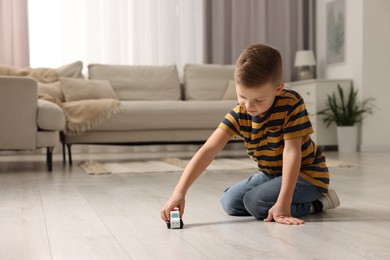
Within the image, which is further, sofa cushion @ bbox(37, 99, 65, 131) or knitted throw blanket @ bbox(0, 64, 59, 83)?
knitted throw blanket @ bbox(0, 64, 59, 83)

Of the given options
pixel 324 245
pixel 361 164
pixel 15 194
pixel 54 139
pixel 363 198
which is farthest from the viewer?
pixel 361 164

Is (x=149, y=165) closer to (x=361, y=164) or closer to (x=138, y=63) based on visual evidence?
(x=361, y=164)

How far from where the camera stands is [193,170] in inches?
75.4

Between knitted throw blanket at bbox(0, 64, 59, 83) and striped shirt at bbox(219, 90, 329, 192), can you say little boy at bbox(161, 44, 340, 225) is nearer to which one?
striped shirt at bbox(219, 90, 329, 192)

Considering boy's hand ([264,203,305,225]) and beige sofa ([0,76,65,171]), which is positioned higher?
beige sofa ([0,76,65,171])

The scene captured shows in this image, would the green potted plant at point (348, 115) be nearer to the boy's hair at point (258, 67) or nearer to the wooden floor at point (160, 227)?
the wooden floor at point (160, 227)

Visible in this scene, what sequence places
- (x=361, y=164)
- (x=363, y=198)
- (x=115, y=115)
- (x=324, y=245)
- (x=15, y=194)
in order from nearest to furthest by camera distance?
(x=324, y=245) < (x=363, y=198) < (x=15, y=194) < (x=361, y=164) < (x=115, y=115)

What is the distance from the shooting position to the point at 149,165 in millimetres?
4469

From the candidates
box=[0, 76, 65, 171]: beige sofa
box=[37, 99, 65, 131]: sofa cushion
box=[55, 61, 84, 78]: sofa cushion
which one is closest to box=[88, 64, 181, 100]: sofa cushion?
box=[55, 61, 84, 78]: sofa cushion

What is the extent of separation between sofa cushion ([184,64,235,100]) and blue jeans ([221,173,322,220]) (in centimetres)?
381

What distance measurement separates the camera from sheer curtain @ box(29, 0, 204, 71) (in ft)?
21.1

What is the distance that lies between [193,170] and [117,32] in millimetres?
4860

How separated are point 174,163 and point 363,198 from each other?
7.08 feet

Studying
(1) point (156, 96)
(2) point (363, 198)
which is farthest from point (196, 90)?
(2) point (363, 198)
